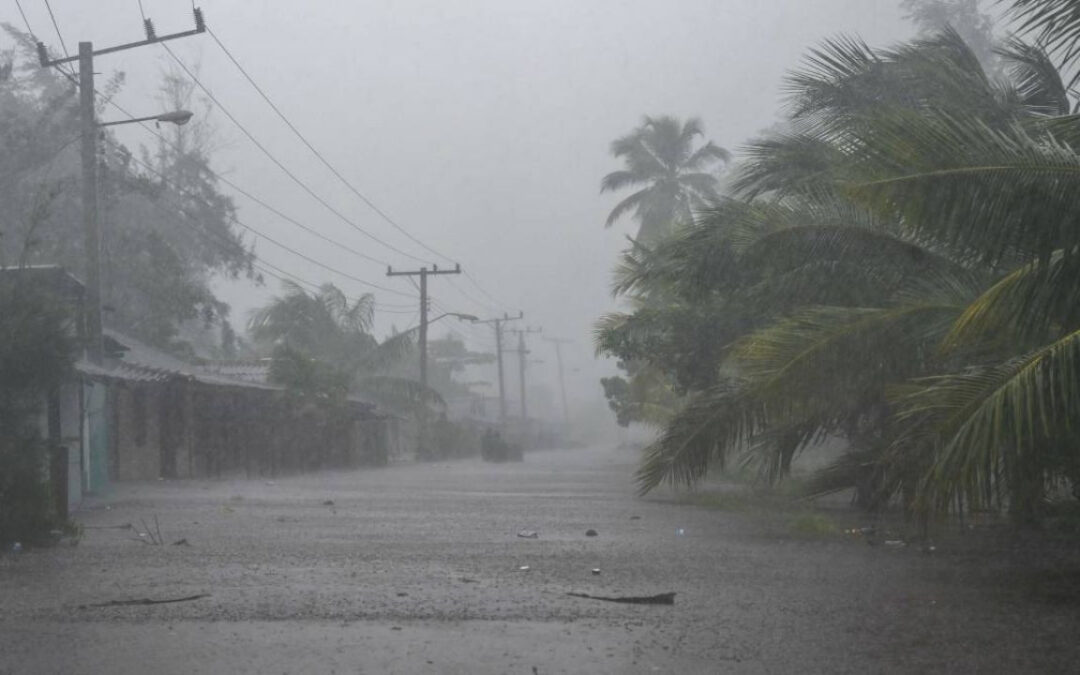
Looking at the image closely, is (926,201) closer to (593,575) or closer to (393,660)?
(593,575)

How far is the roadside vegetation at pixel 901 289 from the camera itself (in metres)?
8.73

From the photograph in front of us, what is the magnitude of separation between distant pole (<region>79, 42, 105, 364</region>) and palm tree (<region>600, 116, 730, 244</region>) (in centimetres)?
2890

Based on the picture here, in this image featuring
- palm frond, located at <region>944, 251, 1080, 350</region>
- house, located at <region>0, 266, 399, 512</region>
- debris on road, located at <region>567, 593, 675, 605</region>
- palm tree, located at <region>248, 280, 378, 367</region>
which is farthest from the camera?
palm tree, located at <region>248, 280, 378, 367</region>

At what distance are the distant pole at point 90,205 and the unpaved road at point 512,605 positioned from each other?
27.9ft

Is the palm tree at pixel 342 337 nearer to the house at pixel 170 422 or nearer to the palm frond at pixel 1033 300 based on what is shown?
the house at pixel 170 422

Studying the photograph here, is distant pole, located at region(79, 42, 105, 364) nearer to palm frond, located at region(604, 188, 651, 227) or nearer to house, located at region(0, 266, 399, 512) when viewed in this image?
house, located at region(0, 266, 399, 512)

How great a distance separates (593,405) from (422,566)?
14714 centimetres

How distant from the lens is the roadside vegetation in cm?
873

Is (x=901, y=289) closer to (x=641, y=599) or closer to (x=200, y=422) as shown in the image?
(x=641, y=599)

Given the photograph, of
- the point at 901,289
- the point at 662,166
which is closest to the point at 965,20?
the point at 662,166

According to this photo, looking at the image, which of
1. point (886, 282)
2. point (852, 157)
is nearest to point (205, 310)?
point (886, 282)

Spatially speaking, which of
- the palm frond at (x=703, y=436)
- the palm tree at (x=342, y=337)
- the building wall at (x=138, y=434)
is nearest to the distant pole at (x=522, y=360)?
the palm tree at (x=342, y=337)

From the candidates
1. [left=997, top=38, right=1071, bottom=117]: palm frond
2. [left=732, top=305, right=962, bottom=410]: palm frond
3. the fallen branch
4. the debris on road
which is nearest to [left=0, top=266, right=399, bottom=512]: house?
the fallen branch

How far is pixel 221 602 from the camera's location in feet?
27.3
